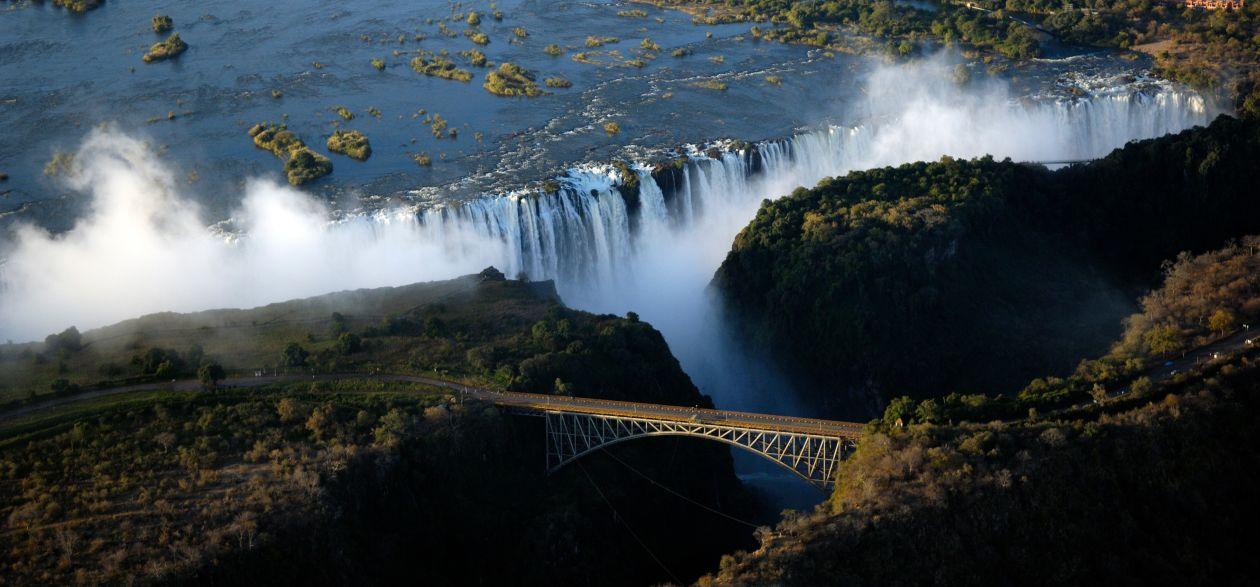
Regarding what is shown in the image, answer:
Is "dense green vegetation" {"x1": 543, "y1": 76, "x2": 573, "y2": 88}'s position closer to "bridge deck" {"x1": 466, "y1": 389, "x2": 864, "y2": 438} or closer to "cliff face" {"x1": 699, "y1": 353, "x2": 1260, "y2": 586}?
"bridge deck" {"x1": 466, "y1": 389, "x2": 864, "y2": 438}

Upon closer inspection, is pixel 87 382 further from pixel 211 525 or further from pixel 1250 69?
pixel 1250 69

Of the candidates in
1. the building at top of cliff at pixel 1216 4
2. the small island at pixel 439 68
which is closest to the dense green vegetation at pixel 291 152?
the small island at pixel 439 68

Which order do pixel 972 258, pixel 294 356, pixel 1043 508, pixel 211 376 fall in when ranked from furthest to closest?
pixel 972 258 → pixel 294 356 → pixel 211 376 → pixel 1043 508

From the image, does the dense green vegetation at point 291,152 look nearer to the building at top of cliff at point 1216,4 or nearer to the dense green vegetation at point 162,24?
the dense green vegetation at point 162,24

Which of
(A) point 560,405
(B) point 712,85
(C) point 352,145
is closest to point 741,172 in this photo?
(B) point 712,85

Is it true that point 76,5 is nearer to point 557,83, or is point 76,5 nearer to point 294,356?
point 557,83

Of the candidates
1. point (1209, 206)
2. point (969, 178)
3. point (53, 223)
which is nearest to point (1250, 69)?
point (1209, 206)
